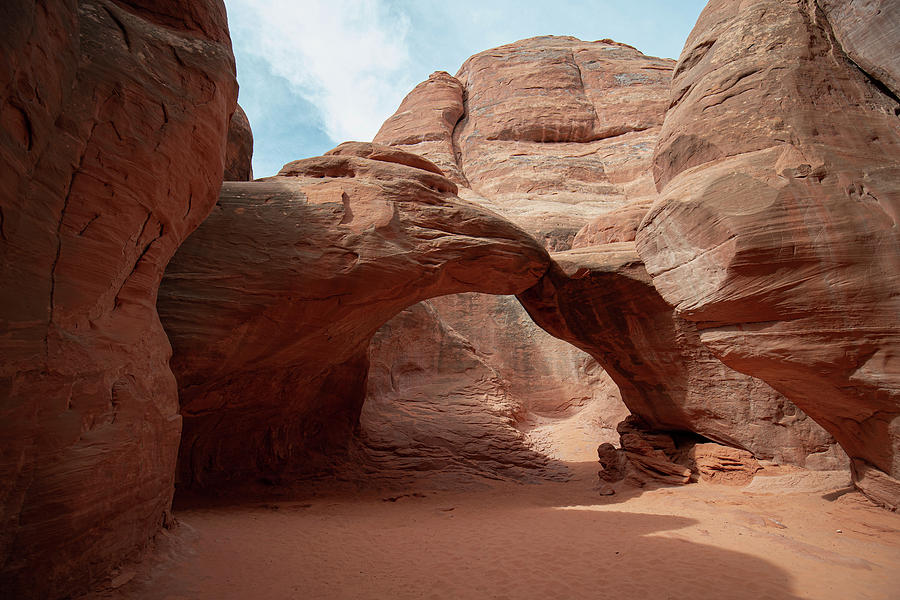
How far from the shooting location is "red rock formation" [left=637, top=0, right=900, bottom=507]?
552cm

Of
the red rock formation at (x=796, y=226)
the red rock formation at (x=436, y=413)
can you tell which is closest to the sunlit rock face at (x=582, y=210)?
the red rock formation at (x=796, y=226)

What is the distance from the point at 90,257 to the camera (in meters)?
4.11

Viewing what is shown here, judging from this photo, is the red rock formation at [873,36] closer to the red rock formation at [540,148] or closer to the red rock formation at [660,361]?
the red rock formation at [660,361]

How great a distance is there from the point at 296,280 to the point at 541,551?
16.0ft

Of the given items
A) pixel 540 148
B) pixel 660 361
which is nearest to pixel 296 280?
pixel 660 361

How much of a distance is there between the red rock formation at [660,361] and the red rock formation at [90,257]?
691 centimetres

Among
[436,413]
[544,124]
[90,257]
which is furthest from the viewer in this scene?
[544,124]

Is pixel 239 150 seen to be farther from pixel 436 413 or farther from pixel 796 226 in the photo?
pixel 796 226

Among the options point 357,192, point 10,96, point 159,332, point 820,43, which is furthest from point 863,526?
point 10,96

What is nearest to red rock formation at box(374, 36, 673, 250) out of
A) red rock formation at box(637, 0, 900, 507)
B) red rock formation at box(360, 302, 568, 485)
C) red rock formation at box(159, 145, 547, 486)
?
red rock formation at box(360, 302, 568, 485)

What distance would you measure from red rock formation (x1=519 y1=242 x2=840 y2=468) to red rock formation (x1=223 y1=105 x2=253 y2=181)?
7012 mm

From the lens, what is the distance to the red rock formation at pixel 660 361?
Answer: 326 inches

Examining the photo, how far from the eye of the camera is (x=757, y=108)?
6.59 metres

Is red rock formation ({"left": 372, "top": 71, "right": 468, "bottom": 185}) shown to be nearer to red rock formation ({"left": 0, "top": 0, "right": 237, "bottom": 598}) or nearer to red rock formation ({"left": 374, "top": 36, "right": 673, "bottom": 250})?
red rock formation ({"left": 374, "top": 36, "right": 673, "bottom": 250})
